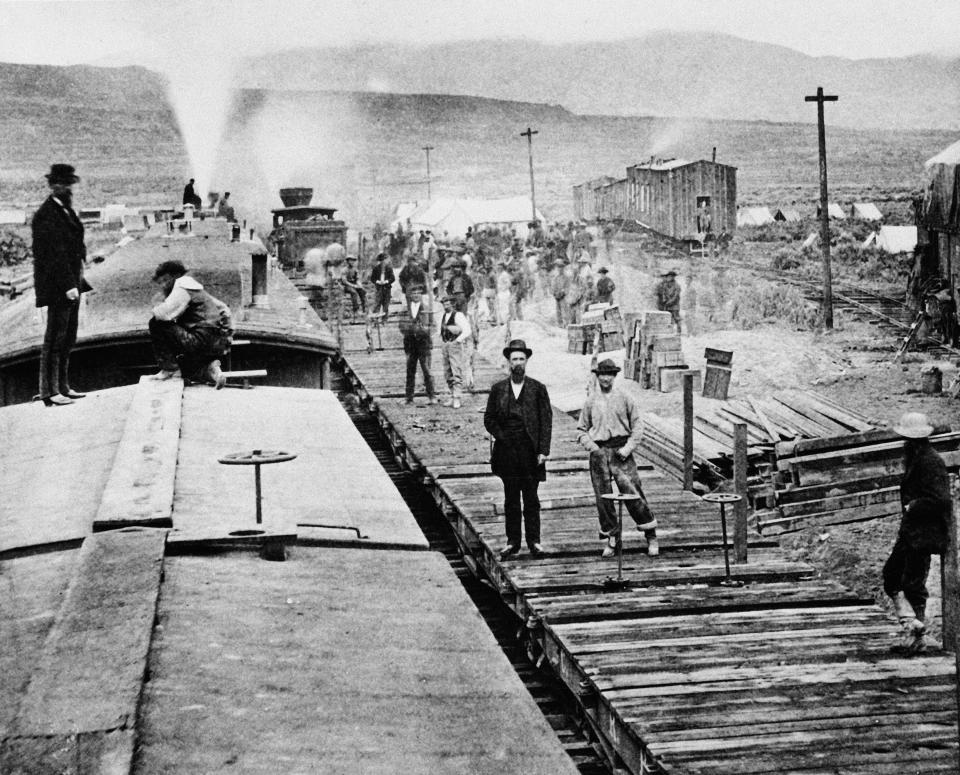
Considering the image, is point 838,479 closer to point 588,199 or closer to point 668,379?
point 668,379

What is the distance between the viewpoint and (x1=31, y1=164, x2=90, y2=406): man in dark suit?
10.2 metres

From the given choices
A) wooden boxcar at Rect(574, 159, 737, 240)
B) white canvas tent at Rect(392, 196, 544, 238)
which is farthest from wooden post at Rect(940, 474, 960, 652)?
white canvas tent at Rect(392, 196, 544, 238)

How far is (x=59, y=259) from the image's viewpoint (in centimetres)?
1035

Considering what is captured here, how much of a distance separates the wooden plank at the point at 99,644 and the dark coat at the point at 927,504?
4.87m

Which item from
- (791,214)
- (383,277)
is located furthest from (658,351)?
(791,214)

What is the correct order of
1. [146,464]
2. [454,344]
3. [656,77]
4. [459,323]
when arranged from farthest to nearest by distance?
[656,77] < [454,344] < [459,323] < [146,464]

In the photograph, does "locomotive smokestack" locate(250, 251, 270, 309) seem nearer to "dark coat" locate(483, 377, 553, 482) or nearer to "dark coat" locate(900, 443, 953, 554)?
"dark coat" locate(483, 377, 553, 482)

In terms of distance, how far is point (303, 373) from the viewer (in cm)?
1587

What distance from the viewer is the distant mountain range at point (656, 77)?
99.7 metres

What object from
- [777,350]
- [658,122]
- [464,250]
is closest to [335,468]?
[777,350]

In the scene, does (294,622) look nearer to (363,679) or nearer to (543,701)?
(363,679)

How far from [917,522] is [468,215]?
52345 mm

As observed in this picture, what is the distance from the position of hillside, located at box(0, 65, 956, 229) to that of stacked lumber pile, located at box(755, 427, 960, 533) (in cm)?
6051

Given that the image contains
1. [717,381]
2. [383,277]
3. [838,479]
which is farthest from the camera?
[383,277]
